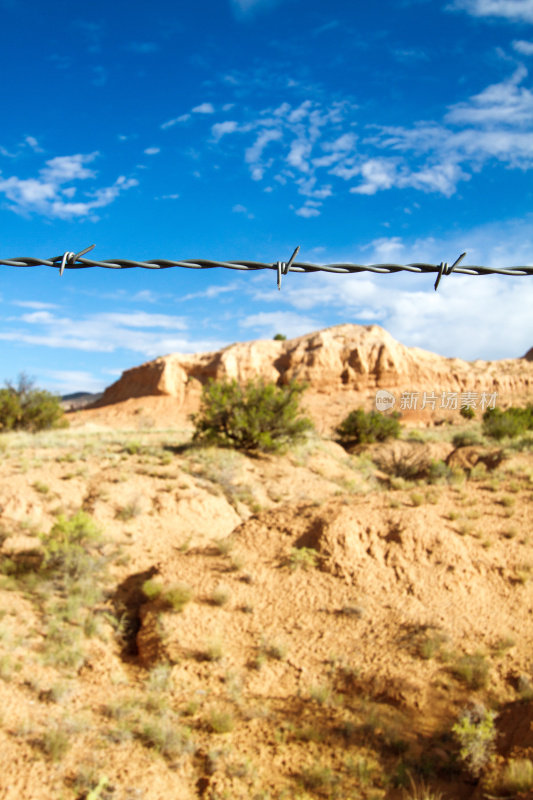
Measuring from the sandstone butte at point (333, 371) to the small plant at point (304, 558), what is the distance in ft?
112

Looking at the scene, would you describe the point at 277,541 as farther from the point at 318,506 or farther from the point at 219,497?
the point at 219,497

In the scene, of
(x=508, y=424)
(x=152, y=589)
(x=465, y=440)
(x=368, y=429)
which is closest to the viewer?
(x=152, y=589)

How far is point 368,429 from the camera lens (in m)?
23.8

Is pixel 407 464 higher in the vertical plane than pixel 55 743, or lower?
higher

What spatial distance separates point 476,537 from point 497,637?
205cm

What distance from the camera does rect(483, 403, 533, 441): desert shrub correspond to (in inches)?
768

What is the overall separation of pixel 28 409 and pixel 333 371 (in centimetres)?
3163

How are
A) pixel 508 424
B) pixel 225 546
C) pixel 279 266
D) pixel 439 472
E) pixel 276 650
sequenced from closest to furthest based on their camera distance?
1. pixel 279 266
2. pixel 276 650
3. pixel 225 546
4. pixel 439 472
5. pixel 508 424

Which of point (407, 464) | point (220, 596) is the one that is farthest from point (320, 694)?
point (407, 464)

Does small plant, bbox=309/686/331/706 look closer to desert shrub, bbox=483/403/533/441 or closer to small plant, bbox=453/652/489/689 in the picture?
small plant, bbox=453/652/489/689

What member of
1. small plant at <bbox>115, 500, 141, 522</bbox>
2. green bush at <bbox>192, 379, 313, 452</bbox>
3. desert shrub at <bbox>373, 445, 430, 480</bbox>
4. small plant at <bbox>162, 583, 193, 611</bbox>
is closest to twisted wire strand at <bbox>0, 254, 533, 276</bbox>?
small plant at <bbox>162, 583, 193, 611</bbox>

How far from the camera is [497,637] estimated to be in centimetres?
674

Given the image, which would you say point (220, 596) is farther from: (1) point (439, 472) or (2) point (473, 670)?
(1) point (439, 472)

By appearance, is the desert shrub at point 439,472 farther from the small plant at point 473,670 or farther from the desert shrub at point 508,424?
the small plant at point 473,670
